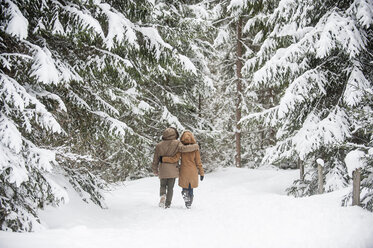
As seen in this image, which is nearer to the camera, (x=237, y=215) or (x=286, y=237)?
(x=286, y=237)

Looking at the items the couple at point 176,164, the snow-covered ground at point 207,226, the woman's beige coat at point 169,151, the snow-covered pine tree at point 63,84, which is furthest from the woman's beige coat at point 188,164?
the snow-covered pine tree at point 63,84

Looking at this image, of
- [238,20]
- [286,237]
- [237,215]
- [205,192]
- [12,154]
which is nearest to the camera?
[12,154]

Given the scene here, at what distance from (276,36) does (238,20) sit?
726 centimetres

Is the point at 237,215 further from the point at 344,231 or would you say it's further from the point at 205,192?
the point at 205,192

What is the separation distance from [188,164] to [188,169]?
136 mm

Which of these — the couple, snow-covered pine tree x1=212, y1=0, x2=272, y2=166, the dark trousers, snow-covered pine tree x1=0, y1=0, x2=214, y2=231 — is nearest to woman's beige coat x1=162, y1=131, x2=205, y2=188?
the couple

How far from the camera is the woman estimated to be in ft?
24.0

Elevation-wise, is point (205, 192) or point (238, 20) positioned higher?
point (238, 20)

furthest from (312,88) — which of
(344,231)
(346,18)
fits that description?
(344,231)

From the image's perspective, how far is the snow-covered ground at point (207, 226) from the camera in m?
4.00

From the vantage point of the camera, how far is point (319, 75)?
25.1 ft

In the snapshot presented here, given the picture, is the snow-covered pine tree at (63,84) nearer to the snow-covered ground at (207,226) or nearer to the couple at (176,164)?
the snow-covered ground at (207,226)

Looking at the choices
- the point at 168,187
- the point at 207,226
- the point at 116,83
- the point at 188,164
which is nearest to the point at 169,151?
the point at 188,164

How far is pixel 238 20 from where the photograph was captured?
15.2 meters
